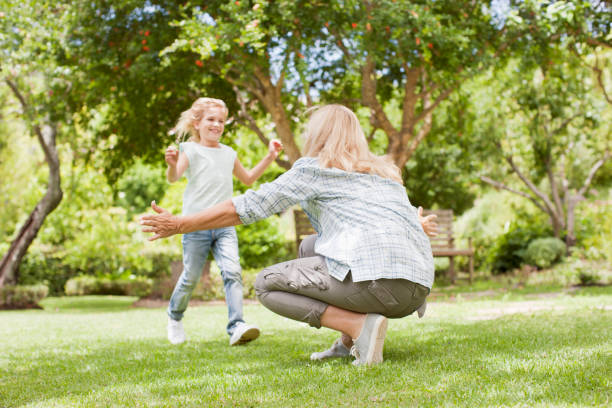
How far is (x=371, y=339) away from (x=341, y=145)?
108cm

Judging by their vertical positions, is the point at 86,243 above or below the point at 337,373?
below

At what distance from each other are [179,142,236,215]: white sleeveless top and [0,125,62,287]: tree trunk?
854cm

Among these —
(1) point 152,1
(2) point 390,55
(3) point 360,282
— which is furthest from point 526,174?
(3) point 360,282

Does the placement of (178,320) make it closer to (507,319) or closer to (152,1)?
(507,319)

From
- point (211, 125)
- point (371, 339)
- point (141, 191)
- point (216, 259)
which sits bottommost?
point (141, 191)

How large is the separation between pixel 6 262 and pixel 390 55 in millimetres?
8945

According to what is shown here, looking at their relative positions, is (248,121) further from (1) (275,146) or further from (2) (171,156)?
(1) (275,146)

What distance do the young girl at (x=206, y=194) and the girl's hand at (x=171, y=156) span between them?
0.04 feet

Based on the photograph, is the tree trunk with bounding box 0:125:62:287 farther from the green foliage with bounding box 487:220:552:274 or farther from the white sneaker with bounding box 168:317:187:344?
the green foliage with bounding box 487:220:552:274

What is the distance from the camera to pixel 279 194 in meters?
3.25

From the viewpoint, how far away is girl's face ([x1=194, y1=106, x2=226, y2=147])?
16.9 feet

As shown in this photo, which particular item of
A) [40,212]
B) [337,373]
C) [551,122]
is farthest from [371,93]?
[337,373]

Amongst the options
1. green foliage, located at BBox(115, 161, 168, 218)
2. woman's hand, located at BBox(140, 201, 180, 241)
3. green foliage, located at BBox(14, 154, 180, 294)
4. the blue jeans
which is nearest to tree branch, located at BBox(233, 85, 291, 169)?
green foliage, located at BBox(14, 154, 180, 294)

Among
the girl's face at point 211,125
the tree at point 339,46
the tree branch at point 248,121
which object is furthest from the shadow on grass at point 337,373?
the tree branch at point 248,121
